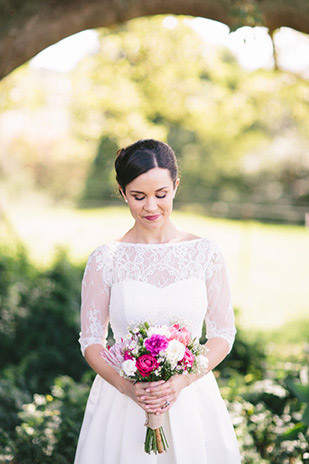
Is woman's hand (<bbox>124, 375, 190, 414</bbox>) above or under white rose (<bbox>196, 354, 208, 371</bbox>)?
under

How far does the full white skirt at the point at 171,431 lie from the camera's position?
7.29ft

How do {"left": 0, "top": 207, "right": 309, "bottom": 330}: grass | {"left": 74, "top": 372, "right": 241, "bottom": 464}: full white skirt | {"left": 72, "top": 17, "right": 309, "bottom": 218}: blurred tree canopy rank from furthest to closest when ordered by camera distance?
{"left": 0, "top": 207, "right": 309, "bottom": 330}: grass
{"left": 72, "top": 17, "right": 309, "bottom": 218}: blurred tree canopy
{"left": 74, "top": 372, "right": 241, "bottom": 464}: full white skirt

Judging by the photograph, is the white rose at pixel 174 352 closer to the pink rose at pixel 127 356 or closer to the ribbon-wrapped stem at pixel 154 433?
the pink rose at pixel 127 356

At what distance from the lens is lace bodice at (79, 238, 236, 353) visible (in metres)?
2.21

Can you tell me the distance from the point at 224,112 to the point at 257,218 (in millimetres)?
10575

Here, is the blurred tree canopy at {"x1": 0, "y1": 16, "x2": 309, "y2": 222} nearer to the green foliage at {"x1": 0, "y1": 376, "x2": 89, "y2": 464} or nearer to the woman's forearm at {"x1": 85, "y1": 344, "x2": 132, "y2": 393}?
the woman's forearm at {"x1": 85, "y1": 344, "x2": 132, "y2": 393}

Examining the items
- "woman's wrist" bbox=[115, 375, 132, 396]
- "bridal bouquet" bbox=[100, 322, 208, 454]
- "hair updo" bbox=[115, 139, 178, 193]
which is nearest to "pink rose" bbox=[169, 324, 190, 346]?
"bridal bouquet" bbox=[100, 322, 208, 454]

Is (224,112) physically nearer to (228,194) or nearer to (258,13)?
(258,13)

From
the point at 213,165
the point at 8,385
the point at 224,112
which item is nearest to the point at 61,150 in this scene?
the point at 213,165

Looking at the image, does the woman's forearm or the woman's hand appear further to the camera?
the woman's forearm

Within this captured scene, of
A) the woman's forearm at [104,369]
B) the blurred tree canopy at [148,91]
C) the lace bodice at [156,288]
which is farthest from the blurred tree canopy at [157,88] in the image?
the woman's forearm at [104,369]

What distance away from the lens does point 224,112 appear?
10.5 metres

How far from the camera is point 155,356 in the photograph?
1.89 meters

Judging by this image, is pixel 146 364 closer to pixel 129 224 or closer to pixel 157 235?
pixel 157 235
